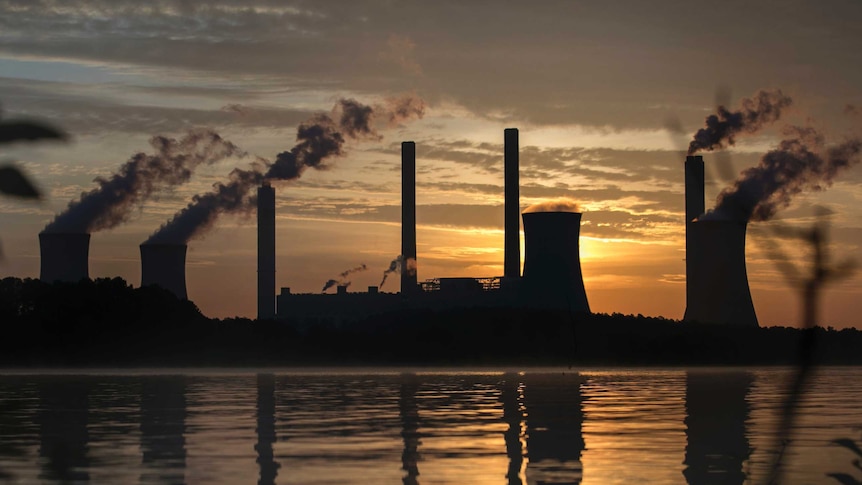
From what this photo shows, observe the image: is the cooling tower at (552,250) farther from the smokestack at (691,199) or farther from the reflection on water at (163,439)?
the reflection on water at (163,439)

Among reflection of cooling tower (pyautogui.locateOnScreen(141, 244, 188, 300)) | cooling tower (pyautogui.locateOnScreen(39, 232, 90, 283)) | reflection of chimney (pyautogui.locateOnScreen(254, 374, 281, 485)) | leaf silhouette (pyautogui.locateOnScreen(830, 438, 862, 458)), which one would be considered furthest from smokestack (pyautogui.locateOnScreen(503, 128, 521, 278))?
leaf silhouette (pyautogui.locateOnScreen(830, 438, 862, 458))

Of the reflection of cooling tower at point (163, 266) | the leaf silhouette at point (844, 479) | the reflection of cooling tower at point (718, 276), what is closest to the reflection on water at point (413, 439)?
the leaf silhouette at point (844, 479)

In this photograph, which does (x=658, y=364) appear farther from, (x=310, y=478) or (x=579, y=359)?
(x=310, y=478)

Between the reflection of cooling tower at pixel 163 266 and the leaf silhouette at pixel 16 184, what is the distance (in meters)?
132

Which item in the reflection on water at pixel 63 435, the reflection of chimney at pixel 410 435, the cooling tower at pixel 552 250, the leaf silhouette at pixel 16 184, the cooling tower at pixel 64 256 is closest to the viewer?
the leaf silhouette at pixel 16 184

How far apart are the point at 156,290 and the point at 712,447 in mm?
106001

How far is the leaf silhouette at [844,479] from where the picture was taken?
56.9 feet

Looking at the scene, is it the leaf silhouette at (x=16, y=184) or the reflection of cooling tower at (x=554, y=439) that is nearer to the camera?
the leaf silhouette at (x=16, y=184)

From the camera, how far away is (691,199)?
16100 cm

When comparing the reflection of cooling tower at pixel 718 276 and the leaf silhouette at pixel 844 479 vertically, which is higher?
the reflection of cooling tower at pixel 718 276

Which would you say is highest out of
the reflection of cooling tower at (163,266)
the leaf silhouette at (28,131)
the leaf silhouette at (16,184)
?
the reflection of cooling tower at (163,266)

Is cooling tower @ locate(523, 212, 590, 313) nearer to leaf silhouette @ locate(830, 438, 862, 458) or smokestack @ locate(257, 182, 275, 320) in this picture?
smokestack @ locate(257, 182, 275, 320)

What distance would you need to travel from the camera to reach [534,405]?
41.8 m

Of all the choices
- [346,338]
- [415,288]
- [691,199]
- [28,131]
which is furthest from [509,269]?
[28,131]
